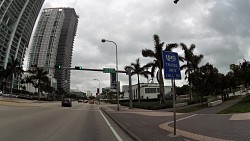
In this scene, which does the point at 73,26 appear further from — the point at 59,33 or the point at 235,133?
the point at 235,133

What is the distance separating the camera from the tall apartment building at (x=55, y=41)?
2830 inches

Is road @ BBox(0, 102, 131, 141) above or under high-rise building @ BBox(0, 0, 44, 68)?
under

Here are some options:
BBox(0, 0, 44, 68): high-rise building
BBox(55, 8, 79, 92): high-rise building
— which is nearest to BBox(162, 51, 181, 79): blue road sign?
BBox(55, 8, 79, 92): high-rise building

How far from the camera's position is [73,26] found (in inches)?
3841

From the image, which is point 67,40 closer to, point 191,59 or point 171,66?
point 191,59

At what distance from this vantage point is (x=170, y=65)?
9.72 meters

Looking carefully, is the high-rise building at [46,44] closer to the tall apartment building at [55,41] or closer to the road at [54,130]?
the tall apartment building at [55,41]

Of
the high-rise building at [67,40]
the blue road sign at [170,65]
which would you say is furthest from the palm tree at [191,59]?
the high-rise building at [67,40]

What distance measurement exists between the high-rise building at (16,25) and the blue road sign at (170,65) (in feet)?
452

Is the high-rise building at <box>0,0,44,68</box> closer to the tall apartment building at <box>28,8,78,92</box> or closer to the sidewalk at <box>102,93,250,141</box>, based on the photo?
the tall apartment building at <box>28,8,78,92</box>

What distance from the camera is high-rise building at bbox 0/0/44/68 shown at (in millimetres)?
138750

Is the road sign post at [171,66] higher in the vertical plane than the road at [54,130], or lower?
higher

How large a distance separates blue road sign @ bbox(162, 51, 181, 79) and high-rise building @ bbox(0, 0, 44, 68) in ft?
452

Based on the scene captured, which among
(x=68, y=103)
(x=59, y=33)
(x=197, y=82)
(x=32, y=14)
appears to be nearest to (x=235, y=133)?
(x=197, y=82)
